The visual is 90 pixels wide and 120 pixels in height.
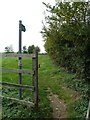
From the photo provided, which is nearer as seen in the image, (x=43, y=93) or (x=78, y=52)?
(x=78, y=52)

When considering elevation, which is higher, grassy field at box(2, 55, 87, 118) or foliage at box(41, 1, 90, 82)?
foliage at box(41, 1, 90, 82)

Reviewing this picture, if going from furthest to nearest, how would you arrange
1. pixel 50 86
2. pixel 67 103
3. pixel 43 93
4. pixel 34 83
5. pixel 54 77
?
pixel 54 77
pixel 50 86
pixel 43 93
pixel 67 103
pixel 34 83

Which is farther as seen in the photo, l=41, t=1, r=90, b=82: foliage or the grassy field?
l=41, t=1, r=90, b=82: foliage

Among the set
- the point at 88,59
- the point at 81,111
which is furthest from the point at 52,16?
the point at 81,111

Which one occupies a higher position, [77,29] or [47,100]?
[77,29]

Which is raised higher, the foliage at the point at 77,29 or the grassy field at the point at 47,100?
the foliage at the point at 77,29

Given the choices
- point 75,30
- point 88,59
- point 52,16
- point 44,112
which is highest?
point 52,16

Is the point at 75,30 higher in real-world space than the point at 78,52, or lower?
higher

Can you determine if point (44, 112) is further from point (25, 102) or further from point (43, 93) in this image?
point (43, 93)

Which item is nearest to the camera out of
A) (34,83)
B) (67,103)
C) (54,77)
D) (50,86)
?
(34,83)

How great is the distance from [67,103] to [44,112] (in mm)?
1278

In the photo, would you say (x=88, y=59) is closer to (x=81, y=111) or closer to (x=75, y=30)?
(x=75, y=30)

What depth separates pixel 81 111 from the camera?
7453 mm

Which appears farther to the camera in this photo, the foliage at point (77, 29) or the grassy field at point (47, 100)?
the foliage at point (77, 29)
